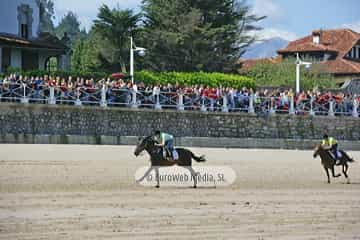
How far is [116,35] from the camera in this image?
59.9 m

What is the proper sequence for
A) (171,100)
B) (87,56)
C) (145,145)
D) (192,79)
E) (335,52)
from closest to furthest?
(145,145)
(171,100)
(192,79)
(87,56)
(335,52)

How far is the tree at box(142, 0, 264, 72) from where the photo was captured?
190 feet

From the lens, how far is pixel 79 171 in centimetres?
2570

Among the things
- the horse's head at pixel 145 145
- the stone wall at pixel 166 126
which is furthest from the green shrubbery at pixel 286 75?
the horse's head at pixel 145 145

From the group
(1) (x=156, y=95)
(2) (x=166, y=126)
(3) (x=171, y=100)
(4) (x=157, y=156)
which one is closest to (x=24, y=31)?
(3) (x=171, y=100)

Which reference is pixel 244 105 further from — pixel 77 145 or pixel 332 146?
pixel 332 146

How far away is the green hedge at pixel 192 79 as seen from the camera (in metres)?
47.4

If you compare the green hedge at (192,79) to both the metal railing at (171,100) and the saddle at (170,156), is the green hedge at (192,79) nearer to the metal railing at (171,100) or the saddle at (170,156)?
the metal railing at (171,100)

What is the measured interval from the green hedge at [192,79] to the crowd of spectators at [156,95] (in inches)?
248

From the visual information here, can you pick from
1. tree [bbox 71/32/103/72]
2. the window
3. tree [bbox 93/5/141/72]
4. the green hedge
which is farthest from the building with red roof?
the window

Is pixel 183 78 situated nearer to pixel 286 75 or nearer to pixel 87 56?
pixel 87 56

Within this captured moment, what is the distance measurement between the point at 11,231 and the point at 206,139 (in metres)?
24.9

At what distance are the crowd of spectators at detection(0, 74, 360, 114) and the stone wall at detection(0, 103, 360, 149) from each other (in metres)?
0.35

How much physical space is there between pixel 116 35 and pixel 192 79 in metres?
11.4
